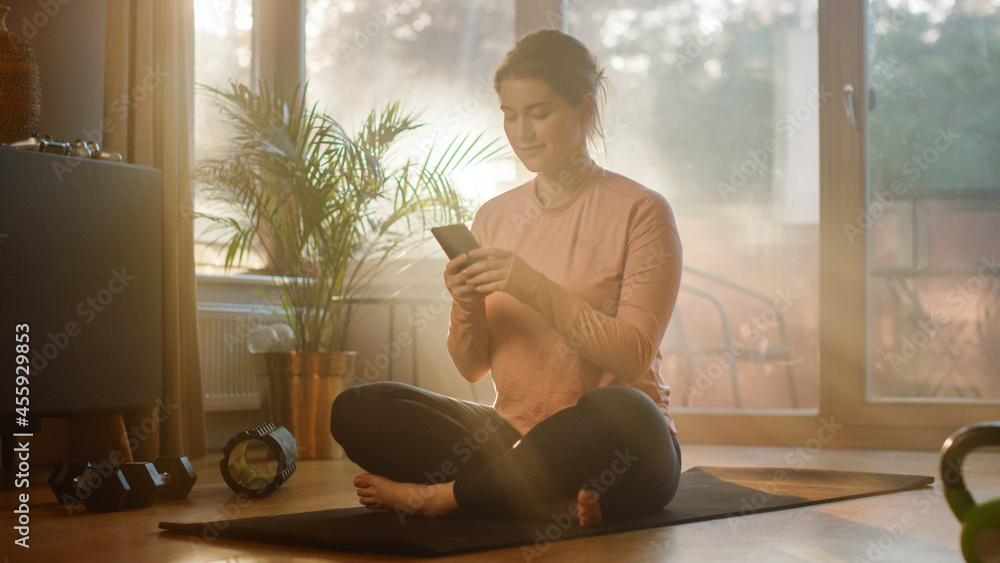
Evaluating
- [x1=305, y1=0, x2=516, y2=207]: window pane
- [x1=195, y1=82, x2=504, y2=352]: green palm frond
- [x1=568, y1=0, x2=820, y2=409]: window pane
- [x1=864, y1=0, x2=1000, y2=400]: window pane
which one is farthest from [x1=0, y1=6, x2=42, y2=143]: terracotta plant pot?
[x1=864, y1=0, x2=1000, y2=400]: window pane

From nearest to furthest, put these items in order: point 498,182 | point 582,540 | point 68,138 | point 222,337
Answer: point 582,540
point 68,138
point 222,337
point 498,182

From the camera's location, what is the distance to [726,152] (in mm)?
3791

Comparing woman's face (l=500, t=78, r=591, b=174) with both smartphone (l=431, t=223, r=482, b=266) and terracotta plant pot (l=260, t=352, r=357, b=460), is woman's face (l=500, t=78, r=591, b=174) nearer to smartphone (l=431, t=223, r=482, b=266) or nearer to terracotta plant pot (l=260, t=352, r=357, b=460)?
smartphone (l=431, t=223, r=482, b=266)

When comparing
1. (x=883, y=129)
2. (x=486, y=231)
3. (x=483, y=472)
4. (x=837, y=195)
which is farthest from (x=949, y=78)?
(x=483, y=472)

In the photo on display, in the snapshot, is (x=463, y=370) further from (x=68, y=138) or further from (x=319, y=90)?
(x=319, y=90)

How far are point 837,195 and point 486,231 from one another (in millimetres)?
2078

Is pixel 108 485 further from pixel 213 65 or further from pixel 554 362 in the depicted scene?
pixel 213 65

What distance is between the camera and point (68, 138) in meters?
2.91

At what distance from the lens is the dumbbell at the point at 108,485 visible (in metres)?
1.88

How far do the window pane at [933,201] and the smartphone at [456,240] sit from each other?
7.82ft

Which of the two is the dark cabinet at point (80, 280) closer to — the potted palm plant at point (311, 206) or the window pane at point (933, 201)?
the potted palm plant at point (311, 206)

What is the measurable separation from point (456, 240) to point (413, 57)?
2632 millimetres

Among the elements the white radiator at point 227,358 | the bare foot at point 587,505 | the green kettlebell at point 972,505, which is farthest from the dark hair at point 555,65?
the white radiator at point 227,358

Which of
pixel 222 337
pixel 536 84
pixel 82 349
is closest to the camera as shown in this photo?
pixel 536 84
